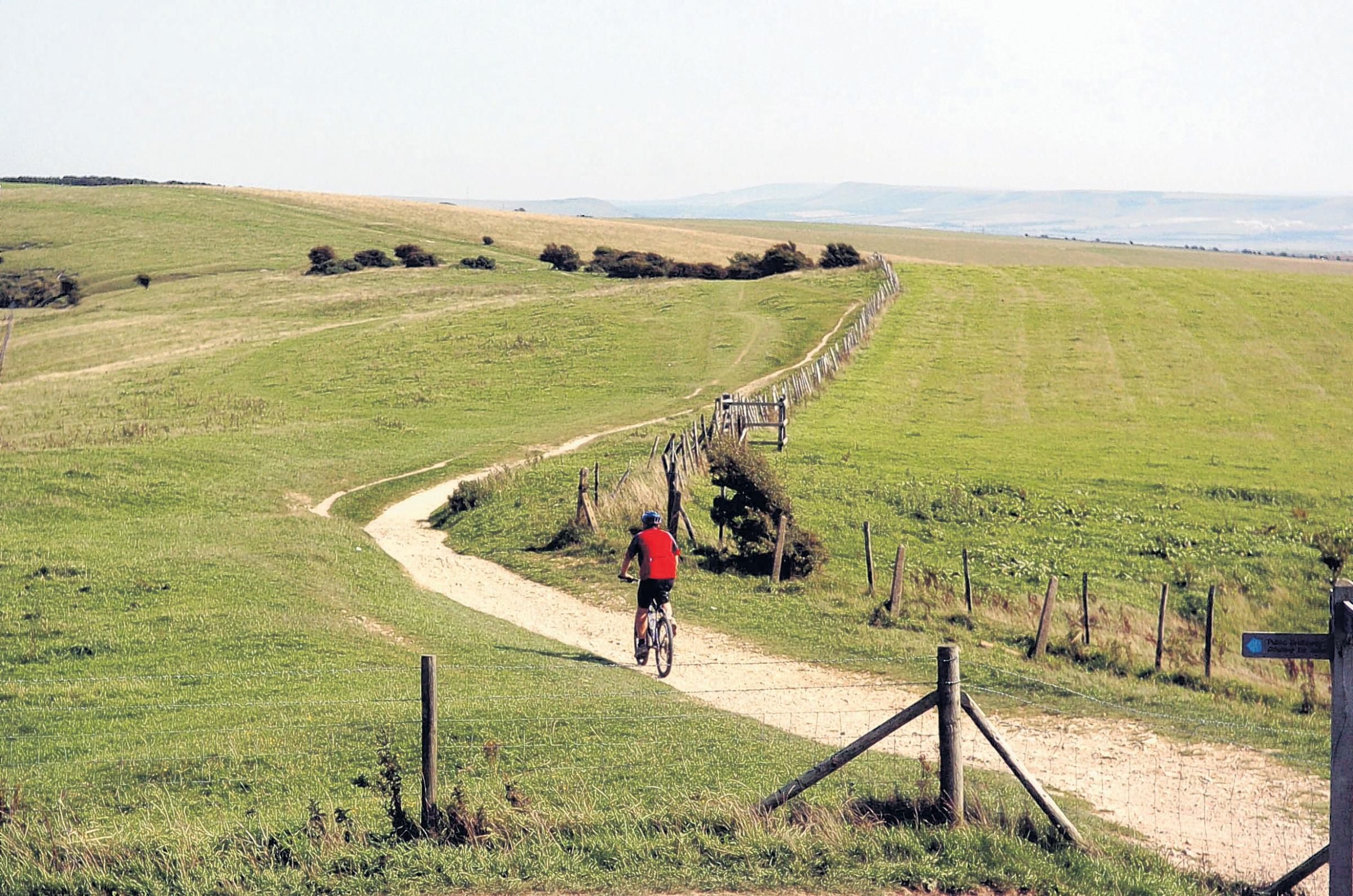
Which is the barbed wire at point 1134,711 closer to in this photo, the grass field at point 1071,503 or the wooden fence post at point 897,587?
the grass field at point 1071,503

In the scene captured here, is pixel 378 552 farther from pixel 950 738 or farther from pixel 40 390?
pixel 40 390

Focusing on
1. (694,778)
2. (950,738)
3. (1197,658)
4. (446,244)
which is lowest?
(1197,658)

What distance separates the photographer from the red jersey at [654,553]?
57.6 ft

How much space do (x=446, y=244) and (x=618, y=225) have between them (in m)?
32.1

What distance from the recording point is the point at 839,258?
90.6 meters

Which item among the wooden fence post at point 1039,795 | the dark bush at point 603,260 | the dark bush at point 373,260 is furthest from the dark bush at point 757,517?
the dark bush at point 373,260

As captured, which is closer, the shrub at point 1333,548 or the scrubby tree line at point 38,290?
the shrub at point 1333,548

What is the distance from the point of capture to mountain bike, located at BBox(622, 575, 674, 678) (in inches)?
696

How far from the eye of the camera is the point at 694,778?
11.8 meters

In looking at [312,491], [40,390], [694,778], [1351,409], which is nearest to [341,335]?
[40,390]

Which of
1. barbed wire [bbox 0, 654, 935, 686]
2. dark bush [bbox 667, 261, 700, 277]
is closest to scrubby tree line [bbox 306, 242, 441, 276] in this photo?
dark bush [bbox 667, 261, 700, 277]

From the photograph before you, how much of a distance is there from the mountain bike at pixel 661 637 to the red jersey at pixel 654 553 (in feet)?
0.93

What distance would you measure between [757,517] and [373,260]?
3050 inches

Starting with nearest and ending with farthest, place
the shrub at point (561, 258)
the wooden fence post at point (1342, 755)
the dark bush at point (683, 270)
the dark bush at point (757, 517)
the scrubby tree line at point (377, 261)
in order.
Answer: the wooden fence post at point (1342, 755) < the dark bush at point (757, 517) < the dark bush at point (683, 270) < the scrubby tree line at point (377, 261) < the shrub at point (561, 258)
